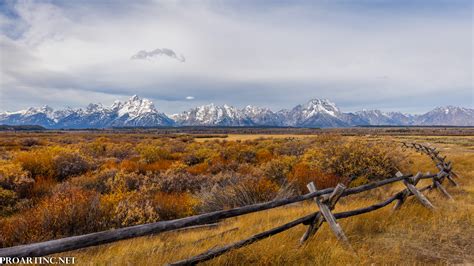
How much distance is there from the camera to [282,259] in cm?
455

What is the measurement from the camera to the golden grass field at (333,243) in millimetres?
4555

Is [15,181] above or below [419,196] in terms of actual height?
above

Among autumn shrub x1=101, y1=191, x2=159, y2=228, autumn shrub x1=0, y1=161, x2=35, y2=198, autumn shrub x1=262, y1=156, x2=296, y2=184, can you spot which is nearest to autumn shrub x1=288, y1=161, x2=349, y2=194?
autumn shrub x1=262, y1=156, x2=296, y2=184

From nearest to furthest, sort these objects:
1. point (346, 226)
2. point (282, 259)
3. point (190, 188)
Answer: point (282, 259)
point (346, 226)
point (190, 188)

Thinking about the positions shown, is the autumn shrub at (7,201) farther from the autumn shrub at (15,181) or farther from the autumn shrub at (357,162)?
the autumn shrub at (357,162)

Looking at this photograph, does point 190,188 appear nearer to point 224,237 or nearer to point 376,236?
point 224,237

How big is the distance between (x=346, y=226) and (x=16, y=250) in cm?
553

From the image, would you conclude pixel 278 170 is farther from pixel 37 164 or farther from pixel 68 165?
pixel 37 164

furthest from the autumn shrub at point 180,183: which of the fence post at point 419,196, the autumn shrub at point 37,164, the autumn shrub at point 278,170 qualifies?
the fence post at point 419,196

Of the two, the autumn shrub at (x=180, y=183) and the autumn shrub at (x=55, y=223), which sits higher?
the autumn shrub at (x=55, y=223)

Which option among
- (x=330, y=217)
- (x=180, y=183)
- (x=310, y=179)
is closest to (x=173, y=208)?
(x=180, y=183)

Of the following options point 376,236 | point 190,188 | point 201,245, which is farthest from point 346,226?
point 190,188

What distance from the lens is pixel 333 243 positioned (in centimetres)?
514

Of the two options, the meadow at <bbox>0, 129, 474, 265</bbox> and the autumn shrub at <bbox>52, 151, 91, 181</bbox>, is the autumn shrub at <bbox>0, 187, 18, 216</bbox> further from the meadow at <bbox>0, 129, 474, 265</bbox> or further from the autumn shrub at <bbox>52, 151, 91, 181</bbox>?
the autumn shrub at <bbox>52, 151, 91, 181</bbox>
